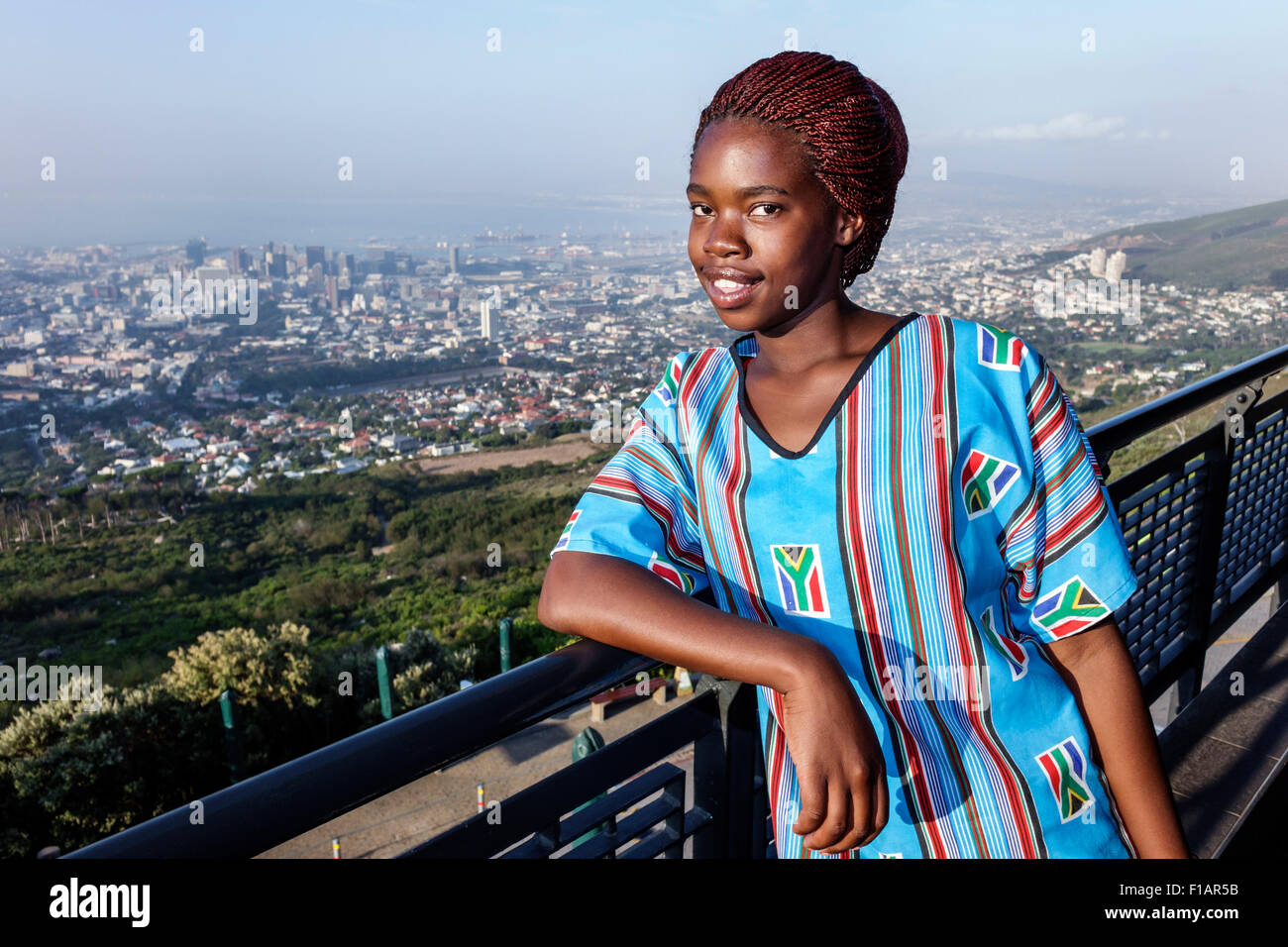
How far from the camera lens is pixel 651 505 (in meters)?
0.98

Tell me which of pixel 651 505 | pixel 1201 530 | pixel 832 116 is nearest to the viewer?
pixel 832 116

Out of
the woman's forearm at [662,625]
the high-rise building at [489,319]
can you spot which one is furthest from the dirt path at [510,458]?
the woman's forearm at [662,625]

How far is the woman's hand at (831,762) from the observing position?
2.61ft

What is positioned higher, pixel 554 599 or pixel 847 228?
pixel 847 228

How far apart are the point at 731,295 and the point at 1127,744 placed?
595 millimetres

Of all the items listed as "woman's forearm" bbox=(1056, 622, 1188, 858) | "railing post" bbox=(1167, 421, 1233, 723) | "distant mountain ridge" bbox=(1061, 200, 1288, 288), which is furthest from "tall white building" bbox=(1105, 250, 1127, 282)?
"woman's forearm" bbox=(1056, 622, 1188, 858)

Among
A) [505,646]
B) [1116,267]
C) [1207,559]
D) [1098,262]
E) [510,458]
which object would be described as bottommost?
[510,458]

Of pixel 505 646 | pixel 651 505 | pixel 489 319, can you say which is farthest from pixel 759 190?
pixel 489 319

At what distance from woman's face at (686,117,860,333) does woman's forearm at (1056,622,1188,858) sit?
1.55 ft

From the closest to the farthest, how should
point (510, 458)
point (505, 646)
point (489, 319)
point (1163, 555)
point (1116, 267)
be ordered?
point (505, 646)
point (1163, 555)
point (1116, 267)
point (510, 458)
point (489, 319)

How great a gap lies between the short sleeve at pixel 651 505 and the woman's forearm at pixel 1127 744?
15.9 inches

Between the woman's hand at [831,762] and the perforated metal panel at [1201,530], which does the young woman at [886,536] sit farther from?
the perforated metal panel at [1201,530]

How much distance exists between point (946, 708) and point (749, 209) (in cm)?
51

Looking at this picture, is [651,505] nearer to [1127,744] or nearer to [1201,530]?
[1127,744]
